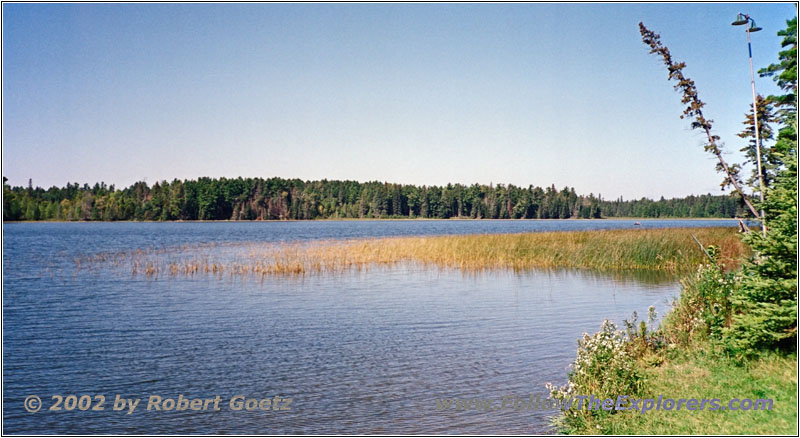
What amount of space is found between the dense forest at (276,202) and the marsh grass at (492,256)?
120 meters

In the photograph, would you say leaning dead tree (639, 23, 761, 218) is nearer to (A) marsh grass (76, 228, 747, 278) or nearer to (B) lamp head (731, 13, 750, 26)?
(B) lamp head (731, 13, 750, 26)

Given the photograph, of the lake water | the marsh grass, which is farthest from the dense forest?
the lake water

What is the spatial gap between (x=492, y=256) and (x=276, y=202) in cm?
15049

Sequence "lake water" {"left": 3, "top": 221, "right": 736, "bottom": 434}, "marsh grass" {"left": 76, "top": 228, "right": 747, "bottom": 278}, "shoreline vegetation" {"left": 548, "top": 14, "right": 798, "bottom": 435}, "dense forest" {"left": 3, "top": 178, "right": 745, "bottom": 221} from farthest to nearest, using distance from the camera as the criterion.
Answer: "dense forest" {"left": 3, "top": 178, "right": 745, "bottom": 221}, "marsh grass" {"left": 76, "top": 228, "right": 747, "bottom": 278}, "lake water" {"left": 3, "top": 221, "right": 736, "bottom": 434}, "shoreline vegetation" {"left": 548, "top": 14, "right": 798, "bottom": 435}

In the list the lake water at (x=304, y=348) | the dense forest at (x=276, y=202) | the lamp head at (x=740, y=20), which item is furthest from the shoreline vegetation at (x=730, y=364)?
the dense forest at (x=276, y=202)

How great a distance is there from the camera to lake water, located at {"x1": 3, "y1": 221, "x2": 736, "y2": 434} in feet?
30.2

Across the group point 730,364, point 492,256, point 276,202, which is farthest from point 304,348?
point 276,202

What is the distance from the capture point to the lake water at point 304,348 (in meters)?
9.20

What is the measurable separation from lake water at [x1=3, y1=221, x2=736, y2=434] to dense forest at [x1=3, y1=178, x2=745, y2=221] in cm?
13409

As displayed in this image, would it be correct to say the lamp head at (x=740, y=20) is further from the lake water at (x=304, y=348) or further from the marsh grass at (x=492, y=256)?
the marsh grass at (x=492, y=256)

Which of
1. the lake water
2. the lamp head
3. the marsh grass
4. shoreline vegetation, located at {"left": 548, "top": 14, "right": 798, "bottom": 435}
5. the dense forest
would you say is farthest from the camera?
the dense forest

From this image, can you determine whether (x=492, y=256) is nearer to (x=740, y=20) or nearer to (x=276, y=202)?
(x=740, y=20)

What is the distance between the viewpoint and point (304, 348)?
13.3m

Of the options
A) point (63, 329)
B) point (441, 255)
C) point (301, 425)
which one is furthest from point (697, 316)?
point (441, 255)
